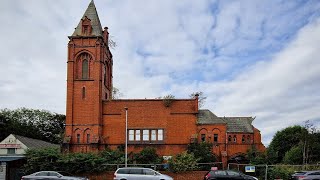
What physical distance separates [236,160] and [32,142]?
114 feet

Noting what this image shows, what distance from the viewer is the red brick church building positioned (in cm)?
5541

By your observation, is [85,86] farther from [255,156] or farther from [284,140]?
[284,140]

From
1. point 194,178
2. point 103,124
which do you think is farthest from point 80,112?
point 194,178

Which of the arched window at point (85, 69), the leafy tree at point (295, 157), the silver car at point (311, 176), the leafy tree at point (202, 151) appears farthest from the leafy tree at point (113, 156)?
the silver car at point (311, 176)

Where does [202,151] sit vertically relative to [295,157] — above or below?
above

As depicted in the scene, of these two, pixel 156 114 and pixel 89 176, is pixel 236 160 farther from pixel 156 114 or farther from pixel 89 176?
pixel 89 176

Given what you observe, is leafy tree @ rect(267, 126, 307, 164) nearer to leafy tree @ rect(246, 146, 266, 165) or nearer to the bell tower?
leafy tree @ rect(246, 146, 266, 165)

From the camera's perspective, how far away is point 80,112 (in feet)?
182

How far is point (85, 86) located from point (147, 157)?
1362 centimetres

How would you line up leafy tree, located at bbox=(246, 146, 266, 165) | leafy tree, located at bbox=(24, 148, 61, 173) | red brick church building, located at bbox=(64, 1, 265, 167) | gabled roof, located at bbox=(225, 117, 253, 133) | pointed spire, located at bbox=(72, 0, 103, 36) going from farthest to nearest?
gabled roof, located at bbox=(225, 117, 253, 133) → pointed spire, located at bbox=(72, 0, 103, 36) → red brick church building, located at bbox=(64, 1, 265, 167) → leafy tree, located at bbox=(246, 146, 266, 165) → leafy tree, located at bbox=(24, 148, 61, 173)

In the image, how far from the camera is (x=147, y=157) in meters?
50.1

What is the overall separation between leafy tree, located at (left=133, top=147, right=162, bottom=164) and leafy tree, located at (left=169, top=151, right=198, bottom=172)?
6.07m

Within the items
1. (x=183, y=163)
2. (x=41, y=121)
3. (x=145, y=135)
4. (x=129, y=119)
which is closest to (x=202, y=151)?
(x=183, y=163)

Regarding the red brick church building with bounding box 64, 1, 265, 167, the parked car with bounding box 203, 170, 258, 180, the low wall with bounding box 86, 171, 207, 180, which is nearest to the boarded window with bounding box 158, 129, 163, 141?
the red brick church building with bounding box 64, 1, 265, 167
